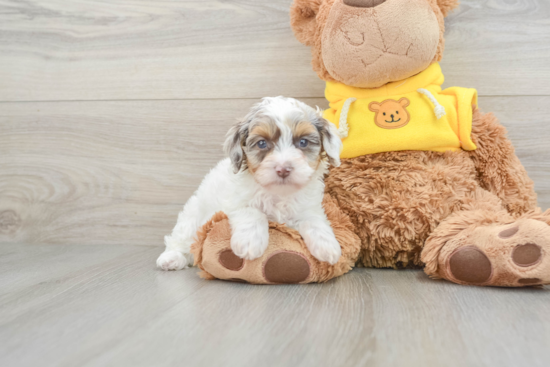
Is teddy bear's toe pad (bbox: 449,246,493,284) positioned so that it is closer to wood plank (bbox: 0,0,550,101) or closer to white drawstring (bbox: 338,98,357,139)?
white drawstring (bbox: 338,98,357,139)

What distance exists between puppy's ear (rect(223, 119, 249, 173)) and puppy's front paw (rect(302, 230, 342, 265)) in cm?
32

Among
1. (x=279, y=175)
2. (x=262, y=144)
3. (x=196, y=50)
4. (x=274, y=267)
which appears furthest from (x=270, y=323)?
(x=196, y=50)

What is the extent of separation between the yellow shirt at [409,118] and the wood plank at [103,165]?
0.46 metres

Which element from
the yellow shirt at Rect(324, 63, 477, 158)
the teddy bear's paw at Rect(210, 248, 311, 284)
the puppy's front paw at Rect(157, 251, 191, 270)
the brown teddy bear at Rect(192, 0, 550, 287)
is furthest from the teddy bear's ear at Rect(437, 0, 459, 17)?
the puppy's front paw at Rect(157, 251, 191, 270)

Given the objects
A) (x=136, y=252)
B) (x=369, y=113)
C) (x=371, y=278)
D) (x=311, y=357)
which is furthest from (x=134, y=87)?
(x=311, y=357)

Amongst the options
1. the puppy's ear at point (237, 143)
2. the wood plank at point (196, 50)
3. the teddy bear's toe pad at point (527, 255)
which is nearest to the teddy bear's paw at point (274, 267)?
the puppy's ear at point (237, 143)

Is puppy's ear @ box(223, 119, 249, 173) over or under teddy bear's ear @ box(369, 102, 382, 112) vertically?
under

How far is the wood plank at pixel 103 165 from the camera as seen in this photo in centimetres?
206

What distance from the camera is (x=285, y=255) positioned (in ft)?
4.27

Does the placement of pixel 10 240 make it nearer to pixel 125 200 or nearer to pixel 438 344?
pixel 125 200

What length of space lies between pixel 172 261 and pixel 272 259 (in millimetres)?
540

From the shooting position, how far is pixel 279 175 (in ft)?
4.13

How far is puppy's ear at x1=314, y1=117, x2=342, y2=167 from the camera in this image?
1388 mm

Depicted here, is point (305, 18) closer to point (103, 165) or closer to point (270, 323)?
point (270, 323)
